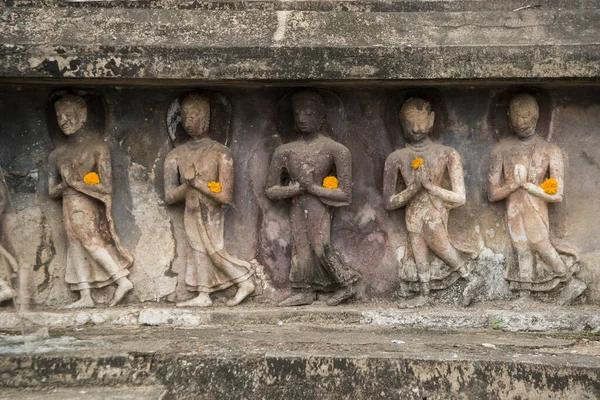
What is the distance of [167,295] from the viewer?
21.6 feet

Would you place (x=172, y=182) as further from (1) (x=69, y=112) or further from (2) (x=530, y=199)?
(2) (x=530, y=199)

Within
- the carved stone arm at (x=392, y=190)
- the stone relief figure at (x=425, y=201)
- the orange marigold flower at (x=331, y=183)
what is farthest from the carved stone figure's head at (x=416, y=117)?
the orange marigold flower at (x=331, y=183)

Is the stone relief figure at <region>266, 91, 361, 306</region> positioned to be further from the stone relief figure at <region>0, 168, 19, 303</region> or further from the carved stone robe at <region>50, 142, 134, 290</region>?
the stone relief figure at <region>0, 168, 19, 303</region>

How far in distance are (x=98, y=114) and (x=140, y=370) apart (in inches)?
88.1

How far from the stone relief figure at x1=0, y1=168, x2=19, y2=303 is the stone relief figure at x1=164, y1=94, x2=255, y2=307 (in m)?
1.36

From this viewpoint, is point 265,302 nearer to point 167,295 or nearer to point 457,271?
point 167,295

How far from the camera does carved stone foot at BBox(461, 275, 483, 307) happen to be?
6387mm

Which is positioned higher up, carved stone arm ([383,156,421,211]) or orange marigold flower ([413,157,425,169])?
orange marigold flower ([413,157,425,169])

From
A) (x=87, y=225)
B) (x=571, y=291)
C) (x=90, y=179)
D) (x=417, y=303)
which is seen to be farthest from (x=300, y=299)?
(x=571, y=291)

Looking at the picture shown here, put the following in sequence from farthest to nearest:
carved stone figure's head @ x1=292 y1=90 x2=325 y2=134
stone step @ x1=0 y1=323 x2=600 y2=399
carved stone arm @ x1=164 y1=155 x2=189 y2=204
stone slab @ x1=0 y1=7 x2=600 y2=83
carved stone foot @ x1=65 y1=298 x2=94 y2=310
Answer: carved stone foot @ x1=65 y1=298 x2=94 y2=310, carved stone arm @ x1=164 y1=155 x2=189 y2=204, carved stone figure's head @ x1=292 y1=90 x2=325 y2=134, stone slab @ x1=0 y1=7 x2=600 y2=83, stone step @ x1=0 y1=323 x2=600 y2=399

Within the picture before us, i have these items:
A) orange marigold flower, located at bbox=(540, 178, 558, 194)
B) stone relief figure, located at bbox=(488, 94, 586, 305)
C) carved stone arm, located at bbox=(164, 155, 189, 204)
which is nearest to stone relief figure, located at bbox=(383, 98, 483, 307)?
stone relief figure, located at bbox=(488, 94, 586, 305)

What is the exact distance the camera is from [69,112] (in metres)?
6.42

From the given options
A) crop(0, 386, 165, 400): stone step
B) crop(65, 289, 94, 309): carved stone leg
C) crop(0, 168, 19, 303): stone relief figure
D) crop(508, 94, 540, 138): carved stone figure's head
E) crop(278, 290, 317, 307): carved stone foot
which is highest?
crop(508, 94, 540, 138): carved stone figure's head

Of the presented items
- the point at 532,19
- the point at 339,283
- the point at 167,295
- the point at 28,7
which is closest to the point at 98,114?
the point at 28,7
